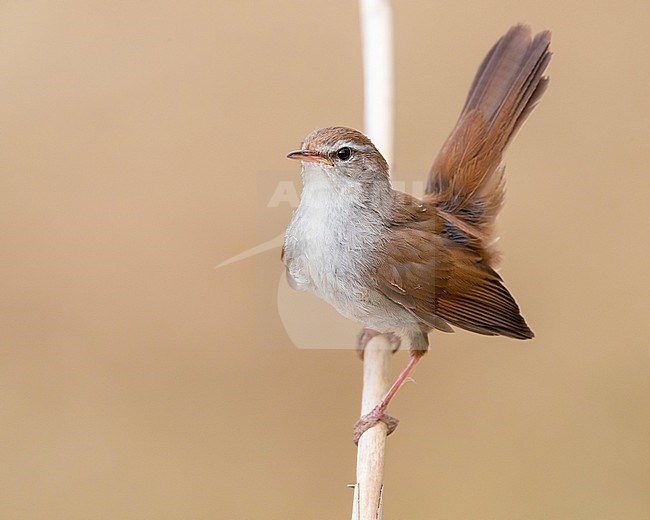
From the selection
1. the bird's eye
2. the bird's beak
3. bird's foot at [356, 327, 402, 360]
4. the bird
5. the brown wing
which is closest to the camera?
the bird's beak

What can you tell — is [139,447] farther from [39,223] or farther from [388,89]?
[388,89]

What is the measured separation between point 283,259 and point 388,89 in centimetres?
87

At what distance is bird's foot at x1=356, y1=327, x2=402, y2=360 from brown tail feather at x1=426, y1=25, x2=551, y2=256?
1.97ft

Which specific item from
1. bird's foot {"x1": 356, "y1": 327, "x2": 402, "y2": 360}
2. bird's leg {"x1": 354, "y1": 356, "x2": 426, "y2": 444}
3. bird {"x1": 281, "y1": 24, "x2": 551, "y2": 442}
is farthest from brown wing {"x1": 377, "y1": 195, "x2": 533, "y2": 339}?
bird's foot {"x1": 356, "y1": 327, "x2": 402, "y2": 360}

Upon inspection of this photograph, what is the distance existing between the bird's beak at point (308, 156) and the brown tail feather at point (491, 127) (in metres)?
0.91

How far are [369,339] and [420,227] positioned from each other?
0.71m

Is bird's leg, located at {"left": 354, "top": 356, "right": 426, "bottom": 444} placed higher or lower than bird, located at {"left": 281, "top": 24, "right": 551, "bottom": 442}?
lower

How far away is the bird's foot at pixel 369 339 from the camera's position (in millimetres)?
3894

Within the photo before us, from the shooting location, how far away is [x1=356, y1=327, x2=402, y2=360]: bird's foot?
3.89 m

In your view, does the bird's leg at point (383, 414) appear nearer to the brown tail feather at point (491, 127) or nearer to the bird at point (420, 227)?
the bird at point (420, 227)

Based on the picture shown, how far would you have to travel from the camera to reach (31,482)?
5.14 metres

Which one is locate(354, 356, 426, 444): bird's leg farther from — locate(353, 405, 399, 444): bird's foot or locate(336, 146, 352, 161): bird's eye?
locate(336, 146, 352, 161): bird's eye

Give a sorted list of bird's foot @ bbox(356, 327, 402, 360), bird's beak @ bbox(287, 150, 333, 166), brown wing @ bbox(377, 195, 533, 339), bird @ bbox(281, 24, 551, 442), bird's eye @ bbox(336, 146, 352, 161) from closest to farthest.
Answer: bird's beak @ bbox(287, 150, 333, 166) → bird's eye @ bbox(336, 146, 352, 161) → bird @ bbox(281, 24, 551, 442) → brown wing @ bbox(377, 195, 533, 339) → bird's foot @ bbox(356, 327, 402, 360)

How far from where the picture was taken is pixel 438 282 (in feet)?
11.7
